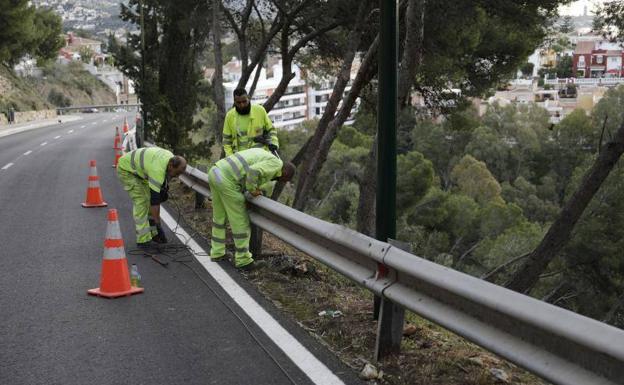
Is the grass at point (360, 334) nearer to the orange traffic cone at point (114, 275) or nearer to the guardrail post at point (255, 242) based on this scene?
the guardrail post at point (255, 242)

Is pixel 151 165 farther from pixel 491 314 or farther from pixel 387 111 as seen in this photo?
pixel 491 314

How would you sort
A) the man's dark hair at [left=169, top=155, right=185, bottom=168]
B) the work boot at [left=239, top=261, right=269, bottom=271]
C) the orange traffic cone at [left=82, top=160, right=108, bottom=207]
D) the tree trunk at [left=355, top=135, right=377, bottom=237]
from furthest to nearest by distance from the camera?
1. the orange traffic cone at [left=82, top=160, right=108, bottom=207]
2. the tree trunk at [left=355, top=135, right=377, bottom=237]
3. the man's dark hair at [left=169, top=155, right=185, bottom=168]
4. the work boot at [left=239, top=261, right=269, bottom=271]

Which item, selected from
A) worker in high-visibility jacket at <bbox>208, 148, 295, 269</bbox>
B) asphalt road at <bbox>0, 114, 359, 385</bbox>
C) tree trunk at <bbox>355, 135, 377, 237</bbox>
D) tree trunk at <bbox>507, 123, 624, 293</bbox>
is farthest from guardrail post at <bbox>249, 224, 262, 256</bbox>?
tree trunk at <bbox>507, 123, 624, 293</bbox>

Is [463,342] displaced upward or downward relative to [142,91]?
downward

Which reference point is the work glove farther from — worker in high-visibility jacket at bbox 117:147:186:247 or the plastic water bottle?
the plastic water bottle

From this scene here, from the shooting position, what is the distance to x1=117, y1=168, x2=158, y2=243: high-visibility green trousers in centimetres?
894

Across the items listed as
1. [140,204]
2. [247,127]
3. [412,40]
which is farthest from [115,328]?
[412,40]

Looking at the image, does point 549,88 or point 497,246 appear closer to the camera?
point 497,246

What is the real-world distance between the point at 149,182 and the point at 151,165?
199mm

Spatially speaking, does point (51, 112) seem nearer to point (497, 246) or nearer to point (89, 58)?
point (497, 246)

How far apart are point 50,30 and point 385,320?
7024 cm

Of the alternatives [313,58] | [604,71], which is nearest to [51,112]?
[604,71]

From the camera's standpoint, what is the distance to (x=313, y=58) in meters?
18.6

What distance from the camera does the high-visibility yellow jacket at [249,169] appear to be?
25.1ft
